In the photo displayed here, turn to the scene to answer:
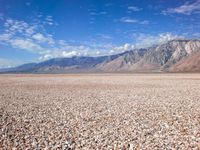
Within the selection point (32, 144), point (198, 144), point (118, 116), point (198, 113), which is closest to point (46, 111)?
point (118, 116)

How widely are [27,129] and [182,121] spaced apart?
7390 mm

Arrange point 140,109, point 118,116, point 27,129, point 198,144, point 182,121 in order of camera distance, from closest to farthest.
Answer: point 198,144
point 27,129
point 182,121
point 118,116
point 140,109

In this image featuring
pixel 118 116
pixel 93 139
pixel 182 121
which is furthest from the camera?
pixel 118 116

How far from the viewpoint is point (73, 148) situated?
9266 mm

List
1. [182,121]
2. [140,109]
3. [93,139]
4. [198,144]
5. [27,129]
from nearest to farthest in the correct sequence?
[198,144] < [93,139] < [27,129] < [182,121] < [140,109]

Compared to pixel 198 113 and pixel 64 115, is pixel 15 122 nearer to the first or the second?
pixel 64 115

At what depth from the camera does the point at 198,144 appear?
923 centimetres

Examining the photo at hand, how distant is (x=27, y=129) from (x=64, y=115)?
376cm

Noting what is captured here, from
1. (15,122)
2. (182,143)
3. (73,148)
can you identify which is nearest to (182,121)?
(182,143)

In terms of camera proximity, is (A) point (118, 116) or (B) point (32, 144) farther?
(A) point (118, 116)

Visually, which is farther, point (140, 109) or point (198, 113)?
point (140, 109)

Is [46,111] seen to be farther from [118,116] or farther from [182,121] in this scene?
[182,121]

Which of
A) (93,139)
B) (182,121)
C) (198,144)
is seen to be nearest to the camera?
(198,144)

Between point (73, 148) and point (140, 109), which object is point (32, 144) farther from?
point (140, 109)
